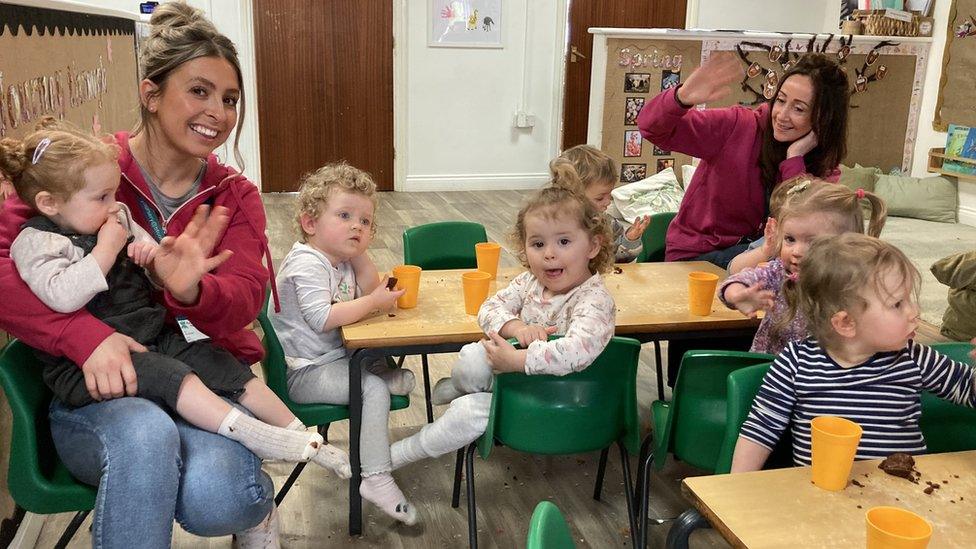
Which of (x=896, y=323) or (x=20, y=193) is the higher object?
(x=20, y=193)

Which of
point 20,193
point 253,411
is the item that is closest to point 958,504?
point 253,411

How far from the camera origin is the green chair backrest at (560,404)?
210cm

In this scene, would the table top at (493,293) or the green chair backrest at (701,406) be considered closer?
the green chair backrest at (701,406)

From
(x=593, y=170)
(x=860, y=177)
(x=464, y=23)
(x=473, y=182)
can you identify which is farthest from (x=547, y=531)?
(x=473, y=182)

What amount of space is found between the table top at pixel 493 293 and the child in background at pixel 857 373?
Answer: 0.65 meters

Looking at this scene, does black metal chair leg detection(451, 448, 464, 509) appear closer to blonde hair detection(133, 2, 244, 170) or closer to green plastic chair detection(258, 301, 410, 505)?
green plastic chair detection(258, 301, 410, 505)

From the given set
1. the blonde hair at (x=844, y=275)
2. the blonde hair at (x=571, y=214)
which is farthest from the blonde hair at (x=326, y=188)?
the blonde hair at (x=844, y=275)

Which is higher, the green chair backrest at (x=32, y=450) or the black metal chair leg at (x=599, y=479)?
the green chair backrest at (x=32, y=450)

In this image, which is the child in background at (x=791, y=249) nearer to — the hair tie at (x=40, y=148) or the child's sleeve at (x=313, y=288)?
the child's sleeve at (x=313, y=288)

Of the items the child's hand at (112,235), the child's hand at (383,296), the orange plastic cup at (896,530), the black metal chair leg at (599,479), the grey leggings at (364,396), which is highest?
the child's hand at (112,235)

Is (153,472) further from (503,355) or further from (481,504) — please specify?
(481,504)

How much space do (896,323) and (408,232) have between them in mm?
1802

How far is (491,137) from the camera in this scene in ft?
26.5

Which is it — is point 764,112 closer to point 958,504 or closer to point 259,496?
point 958,504
